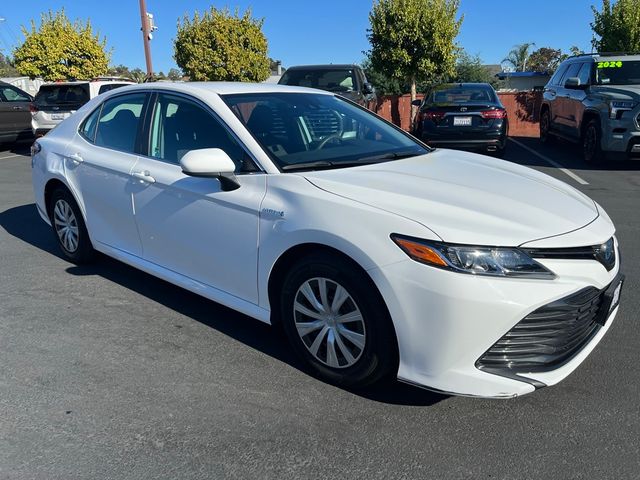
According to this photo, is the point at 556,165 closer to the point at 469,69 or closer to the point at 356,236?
the point at 356,236

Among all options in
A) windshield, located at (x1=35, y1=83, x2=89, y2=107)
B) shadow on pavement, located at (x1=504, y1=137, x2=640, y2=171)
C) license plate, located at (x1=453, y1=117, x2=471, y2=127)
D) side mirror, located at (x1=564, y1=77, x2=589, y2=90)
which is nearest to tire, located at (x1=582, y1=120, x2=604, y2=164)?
shadow on pavement, located at (x1=504, y1=137, x2=640, y2=171)

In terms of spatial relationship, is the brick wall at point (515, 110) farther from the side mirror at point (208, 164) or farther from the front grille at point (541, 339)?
the front grille at point (541, 339)

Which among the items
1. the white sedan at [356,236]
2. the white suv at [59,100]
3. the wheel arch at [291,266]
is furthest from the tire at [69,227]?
the white suv at [59,100]

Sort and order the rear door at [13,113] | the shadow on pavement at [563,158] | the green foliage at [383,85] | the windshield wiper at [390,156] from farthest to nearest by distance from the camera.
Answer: the green foliage at [383,85], the rear door at [13,113], the shadow on pavement at [563,158], the windshield wiper at [390,156]

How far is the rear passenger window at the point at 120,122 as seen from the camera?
13.3ft

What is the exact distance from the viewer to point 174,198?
11.5 feet

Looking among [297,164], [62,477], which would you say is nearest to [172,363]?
[62,477]

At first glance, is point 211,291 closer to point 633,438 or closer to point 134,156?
point 134,156

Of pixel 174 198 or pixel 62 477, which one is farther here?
pixel 174 198

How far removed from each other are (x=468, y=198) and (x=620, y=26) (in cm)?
1850

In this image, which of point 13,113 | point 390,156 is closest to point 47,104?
point 13,113

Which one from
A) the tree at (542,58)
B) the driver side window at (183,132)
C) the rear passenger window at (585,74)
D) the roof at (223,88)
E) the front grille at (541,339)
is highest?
the tree at (542,58)

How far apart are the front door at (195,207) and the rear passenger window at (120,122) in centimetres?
24

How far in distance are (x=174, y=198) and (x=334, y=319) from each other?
137cm
